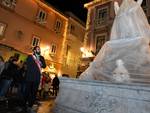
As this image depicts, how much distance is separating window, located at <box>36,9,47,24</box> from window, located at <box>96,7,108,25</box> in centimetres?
607

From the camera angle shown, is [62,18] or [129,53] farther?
[62,18]

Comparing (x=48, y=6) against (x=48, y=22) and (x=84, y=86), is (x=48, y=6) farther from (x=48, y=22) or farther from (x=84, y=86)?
(x=84, y=86)

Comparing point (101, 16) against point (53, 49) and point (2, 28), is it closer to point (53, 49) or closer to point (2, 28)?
point (53, 49)

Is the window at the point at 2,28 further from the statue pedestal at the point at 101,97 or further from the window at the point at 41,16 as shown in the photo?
the statue pedestal at the point at 101,97

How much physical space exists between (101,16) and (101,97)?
1642 centimetres

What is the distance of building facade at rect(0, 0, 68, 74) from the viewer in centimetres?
1614

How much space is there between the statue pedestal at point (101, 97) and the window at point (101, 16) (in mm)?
15049

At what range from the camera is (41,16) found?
19953mm

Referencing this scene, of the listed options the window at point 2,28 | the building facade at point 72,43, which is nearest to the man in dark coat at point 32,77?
the window at point 2,28

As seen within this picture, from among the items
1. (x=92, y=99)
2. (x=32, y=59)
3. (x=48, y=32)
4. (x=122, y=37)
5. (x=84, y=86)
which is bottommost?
(x=92, y=99)

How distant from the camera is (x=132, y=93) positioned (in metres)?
Result: 2.50

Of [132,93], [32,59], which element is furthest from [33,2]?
[132,93]

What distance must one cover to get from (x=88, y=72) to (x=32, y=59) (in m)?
1.55

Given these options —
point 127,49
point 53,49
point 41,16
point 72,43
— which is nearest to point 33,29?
point 41,16
